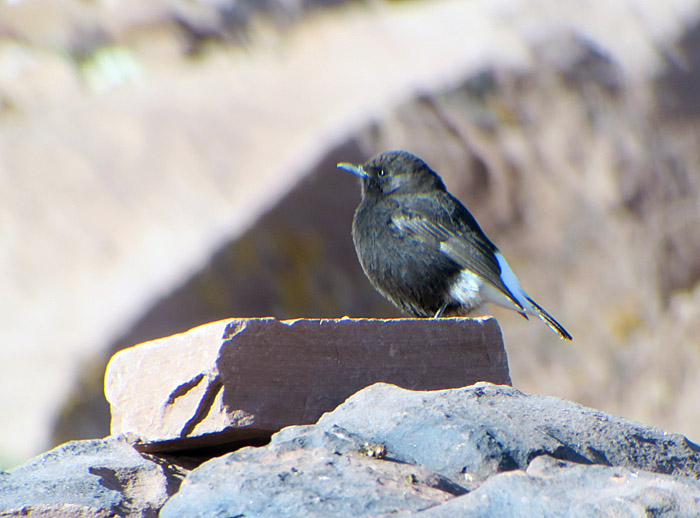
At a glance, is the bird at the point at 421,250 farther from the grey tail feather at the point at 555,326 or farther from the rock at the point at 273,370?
the rock at the point at 273,370

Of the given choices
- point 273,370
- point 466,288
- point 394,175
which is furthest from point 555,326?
point 273,370

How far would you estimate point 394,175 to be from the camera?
526cm

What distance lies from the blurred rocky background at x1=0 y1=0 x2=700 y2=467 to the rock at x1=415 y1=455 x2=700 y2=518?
535 cm

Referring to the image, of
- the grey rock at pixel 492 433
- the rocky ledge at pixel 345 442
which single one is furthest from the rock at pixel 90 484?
the grey rock at pixel 492 433

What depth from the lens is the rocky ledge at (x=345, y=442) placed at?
7.25 feet

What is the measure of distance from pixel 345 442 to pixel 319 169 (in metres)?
5.60

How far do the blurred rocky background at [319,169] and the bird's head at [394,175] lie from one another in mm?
2593

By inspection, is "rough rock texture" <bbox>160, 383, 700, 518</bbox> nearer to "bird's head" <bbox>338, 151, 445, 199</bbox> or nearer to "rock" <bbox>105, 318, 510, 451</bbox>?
"rock" <bbox>105, 318, 510, 451</bbox>

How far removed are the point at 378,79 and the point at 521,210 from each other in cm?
185

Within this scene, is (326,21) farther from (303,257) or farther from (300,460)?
(300,460)

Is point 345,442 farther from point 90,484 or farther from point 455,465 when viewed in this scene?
point 90,484

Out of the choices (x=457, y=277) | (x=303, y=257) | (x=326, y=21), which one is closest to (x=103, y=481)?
(x=457, y=277)

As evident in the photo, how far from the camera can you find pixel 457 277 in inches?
193

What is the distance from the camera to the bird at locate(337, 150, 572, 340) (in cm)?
483
